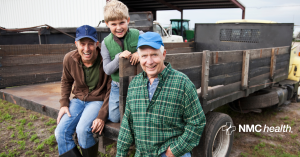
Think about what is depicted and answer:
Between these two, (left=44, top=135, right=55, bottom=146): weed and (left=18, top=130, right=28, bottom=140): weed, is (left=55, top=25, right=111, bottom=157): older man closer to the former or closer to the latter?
(left=44, top=135, right=55, bottom=146): weed

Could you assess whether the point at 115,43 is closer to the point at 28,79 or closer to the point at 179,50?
the point at 28,79

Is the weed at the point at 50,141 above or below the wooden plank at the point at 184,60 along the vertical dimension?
below

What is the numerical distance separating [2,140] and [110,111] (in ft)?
8.63

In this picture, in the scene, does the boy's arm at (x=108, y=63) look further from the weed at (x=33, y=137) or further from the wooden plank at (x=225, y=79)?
the weed at (x=33, y=137)

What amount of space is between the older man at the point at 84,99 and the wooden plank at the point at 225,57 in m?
1.19

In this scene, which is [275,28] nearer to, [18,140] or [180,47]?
[180,47]

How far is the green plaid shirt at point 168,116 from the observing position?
5.22 feet

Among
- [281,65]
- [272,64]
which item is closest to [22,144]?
[272,64]

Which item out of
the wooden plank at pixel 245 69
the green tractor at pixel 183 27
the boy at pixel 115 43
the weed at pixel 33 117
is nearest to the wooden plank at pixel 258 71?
the wooden plank at pixel 245 69

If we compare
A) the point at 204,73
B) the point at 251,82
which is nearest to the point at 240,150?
the point at 251,82

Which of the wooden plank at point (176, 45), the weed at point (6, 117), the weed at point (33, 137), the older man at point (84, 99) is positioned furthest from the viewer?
the wooden plank at point (176, 45)

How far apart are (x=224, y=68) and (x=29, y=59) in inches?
103

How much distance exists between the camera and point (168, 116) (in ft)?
5.24

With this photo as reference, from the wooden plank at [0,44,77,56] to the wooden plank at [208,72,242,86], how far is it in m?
2.38
